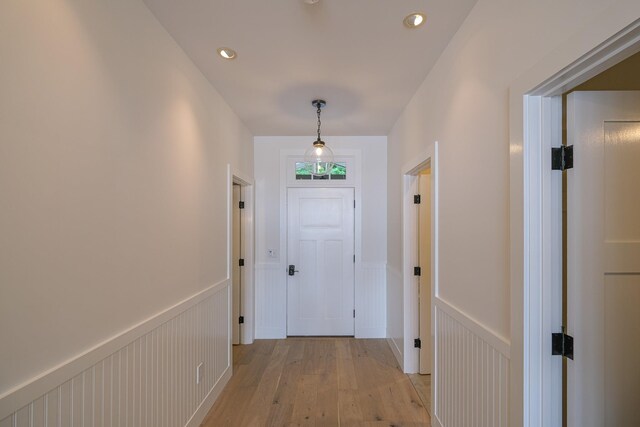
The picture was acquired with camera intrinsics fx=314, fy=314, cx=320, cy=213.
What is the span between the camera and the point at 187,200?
83.4 inches

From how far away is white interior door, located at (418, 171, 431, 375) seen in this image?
308 cm

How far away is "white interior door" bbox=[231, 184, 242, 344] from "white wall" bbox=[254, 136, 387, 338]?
0.27 meters

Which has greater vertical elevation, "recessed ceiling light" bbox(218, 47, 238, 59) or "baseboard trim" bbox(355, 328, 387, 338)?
"recessed ceiling light" bbox(218, 47, 238, 59)

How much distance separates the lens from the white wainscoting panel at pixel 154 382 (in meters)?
1.12

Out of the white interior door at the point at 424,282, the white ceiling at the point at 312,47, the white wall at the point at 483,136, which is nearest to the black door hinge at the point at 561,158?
the white wall at the point at 483,136

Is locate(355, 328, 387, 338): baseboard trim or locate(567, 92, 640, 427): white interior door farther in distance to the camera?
locate(355, 328, 387, 338): baseboard trim

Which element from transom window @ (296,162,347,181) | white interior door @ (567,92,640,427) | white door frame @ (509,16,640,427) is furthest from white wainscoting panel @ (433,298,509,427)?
transom window @ (296,162,347,181)

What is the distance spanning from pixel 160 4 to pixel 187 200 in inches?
43.7

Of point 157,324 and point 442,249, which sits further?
point 442,249

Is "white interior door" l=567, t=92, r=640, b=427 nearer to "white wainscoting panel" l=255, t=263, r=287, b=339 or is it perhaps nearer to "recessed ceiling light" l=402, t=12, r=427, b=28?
"recessed ceiling light" l=402, t=12, r=427, b=28

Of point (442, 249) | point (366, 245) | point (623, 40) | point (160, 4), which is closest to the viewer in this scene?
point (623, 40)

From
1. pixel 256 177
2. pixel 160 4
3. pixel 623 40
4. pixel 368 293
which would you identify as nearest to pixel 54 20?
pixel 160 4

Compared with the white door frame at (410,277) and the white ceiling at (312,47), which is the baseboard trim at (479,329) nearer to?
the white door frame at (410,277)

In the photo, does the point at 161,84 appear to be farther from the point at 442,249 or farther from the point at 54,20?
the point at 442,249
